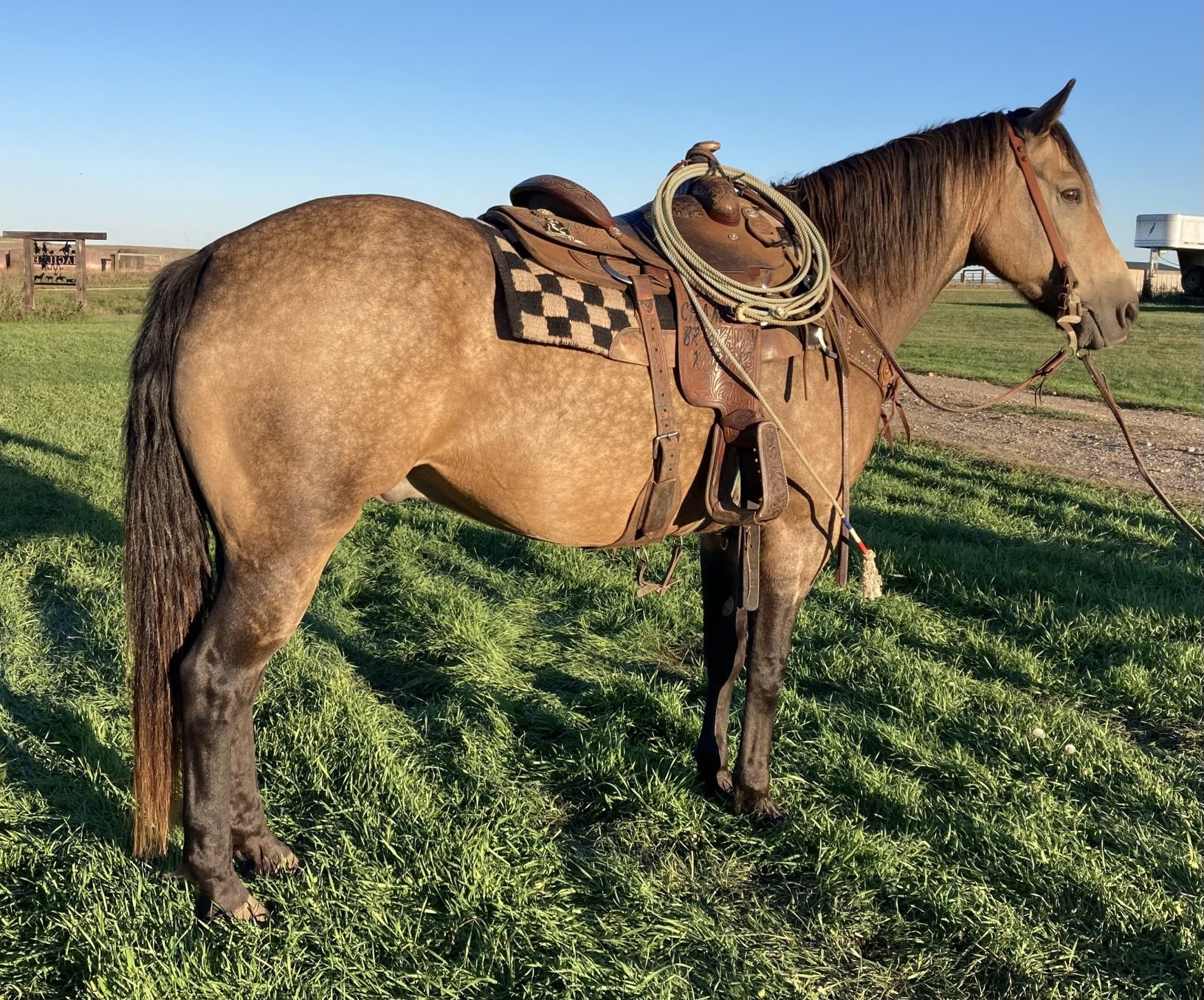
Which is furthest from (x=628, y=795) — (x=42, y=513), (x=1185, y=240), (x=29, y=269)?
(x=1185, y=240)

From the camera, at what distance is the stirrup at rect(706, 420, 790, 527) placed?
2.82 metres

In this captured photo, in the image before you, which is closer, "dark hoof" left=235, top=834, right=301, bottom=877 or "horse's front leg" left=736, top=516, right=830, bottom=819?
"dark hoof" left=235, top=834, right=301, bottom=877

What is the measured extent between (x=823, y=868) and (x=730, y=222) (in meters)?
2.14

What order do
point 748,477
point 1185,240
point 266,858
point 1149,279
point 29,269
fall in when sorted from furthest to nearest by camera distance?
point 1149,279, point 1185,240, point 29,269, point 748,477, point 266,858

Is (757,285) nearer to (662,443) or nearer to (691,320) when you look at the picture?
(691,320)

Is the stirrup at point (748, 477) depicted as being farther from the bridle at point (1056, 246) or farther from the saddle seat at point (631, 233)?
the bridle at point (1056, 246)

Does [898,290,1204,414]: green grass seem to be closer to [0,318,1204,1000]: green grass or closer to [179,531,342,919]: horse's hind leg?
[0,318,1204,1000]: green grass

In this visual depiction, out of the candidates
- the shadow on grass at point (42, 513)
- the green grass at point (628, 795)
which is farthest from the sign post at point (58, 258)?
the green grass at point (628, 795)

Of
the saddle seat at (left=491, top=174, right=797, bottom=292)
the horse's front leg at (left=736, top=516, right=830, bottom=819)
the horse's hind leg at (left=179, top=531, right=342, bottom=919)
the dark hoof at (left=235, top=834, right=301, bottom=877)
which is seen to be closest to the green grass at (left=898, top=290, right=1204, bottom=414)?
the saddle seat at (left=491, top=174, right=797, bottom=292)

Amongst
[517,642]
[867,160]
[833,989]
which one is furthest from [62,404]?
[833,989]

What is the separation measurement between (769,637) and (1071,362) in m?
15.9

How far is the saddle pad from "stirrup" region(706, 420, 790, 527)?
20.3 inches

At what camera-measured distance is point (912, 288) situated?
10.8 feet

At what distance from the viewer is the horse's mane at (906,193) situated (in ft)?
10.5
